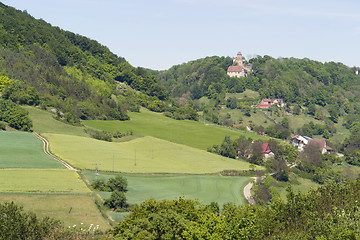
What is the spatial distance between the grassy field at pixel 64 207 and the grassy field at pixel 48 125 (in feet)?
181

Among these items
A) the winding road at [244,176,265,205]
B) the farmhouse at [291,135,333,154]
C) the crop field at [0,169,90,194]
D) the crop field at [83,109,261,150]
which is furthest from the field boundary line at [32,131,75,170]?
the farmhouse at [291,135,333,154]

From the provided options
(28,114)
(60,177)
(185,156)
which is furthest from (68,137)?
(60,177)

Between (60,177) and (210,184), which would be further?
(210,184)

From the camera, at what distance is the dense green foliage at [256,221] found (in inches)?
1932

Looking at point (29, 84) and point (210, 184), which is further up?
point (29, 84)

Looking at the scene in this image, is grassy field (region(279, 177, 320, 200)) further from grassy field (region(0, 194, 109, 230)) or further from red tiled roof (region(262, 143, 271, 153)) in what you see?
grassy field (region(0, 194, 109, 230))

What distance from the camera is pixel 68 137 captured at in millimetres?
122375

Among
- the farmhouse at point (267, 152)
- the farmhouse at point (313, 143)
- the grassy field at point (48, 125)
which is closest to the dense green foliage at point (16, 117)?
the grassy field at point (48, 125)

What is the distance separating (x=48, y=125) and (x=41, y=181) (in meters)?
53.5

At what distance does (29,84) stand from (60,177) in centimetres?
8270

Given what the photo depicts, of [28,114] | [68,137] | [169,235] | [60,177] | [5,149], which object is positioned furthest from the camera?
[28,114]

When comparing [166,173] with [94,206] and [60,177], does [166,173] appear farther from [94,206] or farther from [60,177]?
[94,206]

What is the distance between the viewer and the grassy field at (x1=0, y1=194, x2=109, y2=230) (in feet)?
219

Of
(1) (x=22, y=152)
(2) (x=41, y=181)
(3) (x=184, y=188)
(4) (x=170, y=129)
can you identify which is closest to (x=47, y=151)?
(1) (x=22, y=152)
